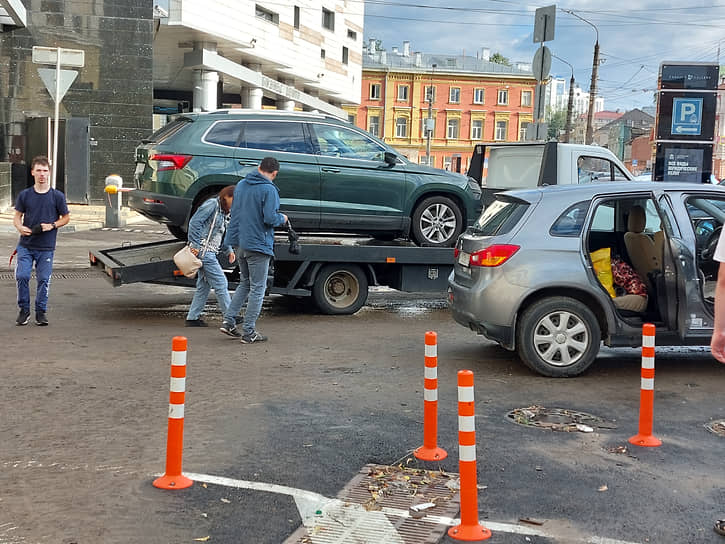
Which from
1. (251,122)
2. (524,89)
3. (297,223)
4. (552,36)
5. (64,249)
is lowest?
(64,249)

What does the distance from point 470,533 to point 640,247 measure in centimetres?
501

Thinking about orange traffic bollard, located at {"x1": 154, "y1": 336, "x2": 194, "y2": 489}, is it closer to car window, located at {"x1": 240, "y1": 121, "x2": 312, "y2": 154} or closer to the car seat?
the car seat

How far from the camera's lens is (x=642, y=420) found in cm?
589

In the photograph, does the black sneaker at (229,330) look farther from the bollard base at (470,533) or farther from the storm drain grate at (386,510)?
the bollard base at (470,533)

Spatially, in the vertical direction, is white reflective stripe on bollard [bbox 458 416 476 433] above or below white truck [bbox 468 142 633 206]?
below

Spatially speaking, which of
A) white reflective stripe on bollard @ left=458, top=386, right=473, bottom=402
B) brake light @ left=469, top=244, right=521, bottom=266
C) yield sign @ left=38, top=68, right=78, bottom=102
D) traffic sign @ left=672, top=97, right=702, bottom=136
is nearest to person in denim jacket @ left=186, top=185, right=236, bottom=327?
brake light @ left=469, top=244, right=521, bottom=266

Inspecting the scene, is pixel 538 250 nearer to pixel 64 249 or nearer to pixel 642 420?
pixel 642 420

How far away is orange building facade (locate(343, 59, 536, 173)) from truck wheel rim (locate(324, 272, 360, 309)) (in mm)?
74346

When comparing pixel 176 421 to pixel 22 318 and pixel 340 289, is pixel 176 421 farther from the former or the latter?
pixel 340 289

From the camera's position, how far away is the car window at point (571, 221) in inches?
310

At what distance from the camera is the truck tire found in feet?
35.8

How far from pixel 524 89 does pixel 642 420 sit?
282 ft

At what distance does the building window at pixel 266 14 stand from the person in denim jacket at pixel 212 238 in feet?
110

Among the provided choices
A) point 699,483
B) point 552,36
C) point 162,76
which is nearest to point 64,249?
point 552,36
